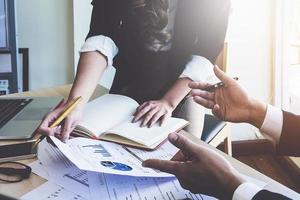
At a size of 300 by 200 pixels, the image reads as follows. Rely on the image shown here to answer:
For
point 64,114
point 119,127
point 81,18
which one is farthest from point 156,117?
point 81,18

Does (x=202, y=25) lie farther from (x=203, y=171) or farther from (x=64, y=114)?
(x=203, y=171)

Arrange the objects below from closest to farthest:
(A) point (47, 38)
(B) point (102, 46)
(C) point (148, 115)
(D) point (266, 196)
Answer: (D) point (266, 196), (C) point (148, 115), (B) point (102, 46), (A) point (47, 38)

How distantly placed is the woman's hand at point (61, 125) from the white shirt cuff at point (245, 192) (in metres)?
0.40

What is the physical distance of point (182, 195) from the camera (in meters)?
0.64

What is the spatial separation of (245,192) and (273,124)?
0.38 meters

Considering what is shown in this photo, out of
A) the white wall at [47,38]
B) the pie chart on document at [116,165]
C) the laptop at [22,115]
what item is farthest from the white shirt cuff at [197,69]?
the white wall at [47,38]

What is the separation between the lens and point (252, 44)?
2322 mm

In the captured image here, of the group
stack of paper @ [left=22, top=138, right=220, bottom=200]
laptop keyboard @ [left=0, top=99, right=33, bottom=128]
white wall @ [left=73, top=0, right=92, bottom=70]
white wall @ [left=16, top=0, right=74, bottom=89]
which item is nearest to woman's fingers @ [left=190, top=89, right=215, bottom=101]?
stack of paper @ [left=22, top=138, right=220, bottom=200]

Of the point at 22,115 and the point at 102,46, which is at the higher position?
the point at 102,46

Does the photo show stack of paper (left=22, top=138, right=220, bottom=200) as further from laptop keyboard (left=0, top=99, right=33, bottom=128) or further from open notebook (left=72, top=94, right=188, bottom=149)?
laptop keyboard (left=0, top=99, right=33, bottom=128)

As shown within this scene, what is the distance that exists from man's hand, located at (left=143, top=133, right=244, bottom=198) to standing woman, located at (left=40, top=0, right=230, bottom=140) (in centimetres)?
49

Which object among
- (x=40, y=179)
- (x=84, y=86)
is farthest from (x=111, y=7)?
(x=40, y=179)

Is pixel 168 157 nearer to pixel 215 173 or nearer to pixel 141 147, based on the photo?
pixel 141 147

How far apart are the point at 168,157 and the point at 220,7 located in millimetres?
648
